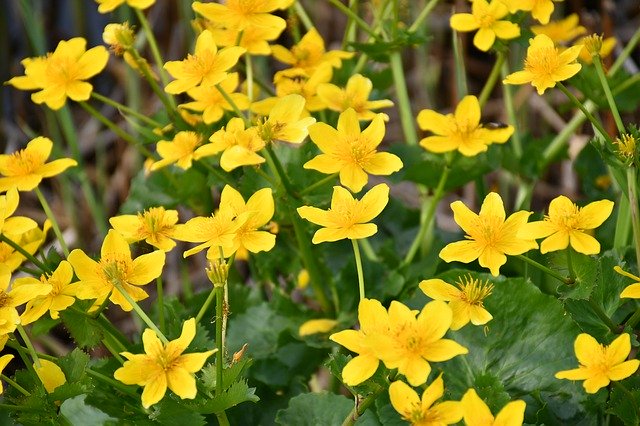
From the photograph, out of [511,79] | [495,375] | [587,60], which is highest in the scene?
[511,79]

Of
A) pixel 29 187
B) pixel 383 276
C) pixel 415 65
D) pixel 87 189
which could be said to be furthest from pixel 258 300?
pixel 415 65

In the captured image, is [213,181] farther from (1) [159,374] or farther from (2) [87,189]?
(2) [87,189]

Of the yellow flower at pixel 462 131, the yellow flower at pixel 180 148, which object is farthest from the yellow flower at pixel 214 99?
the yellow flower at pixel 462 131

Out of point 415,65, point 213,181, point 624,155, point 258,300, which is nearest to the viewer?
point 624,155

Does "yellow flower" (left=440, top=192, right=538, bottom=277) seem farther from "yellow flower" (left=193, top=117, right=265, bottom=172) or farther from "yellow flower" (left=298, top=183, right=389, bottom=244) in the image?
"yellow flower" (left=193, top=117, right=265, bottom=172)

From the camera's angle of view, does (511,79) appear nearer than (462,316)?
No

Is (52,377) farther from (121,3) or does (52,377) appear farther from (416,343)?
(121,3)

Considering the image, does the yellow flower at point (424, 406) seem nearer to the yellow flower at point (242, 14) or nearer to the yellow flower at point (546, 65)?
the yellow flower at point (546, 65)
